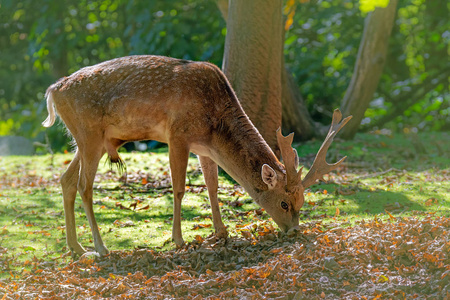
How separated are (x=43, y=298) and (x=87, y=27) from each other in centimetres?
1262

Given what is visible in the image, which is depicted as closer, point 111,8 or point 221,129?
point 221,129

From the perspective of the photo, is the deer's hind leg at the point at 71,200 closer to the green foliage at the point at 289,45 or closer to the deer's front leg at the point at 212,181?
the deer's front leg at the point at 212,181

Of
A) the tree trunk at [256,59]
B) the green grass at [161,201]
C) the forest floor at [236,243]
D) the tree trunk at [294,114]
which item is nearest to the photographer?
the forest floor at [236,243]

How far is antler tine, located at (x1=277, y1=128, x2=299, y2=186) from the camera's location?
17.5 feet

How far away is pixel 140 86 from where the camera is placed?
577cm

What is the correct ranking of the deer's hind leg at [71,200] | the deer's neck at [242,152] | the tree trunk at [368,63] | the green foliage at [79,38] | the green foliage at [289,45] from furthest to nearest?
the green foliage at [289,45], the green foliage at [79,38], the tree trunk at [368,63], the deer's hind leg at [71,200], the deer's neck at [242,152]

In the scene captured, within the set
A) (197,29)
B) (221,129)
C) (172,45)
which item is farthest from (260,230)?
(197,29)

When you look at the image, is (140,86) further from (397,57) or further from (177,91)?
(397,57)

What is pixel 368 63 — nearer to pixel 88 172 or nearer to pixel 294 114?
pixel 294 114

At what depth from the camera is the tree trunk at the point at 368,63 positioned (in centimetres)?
1100

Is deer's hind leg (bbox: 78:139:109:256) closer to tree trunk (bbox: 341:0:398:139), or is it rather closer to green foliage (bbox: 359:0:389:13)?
green foliage (bbox: 359:0:389:13)

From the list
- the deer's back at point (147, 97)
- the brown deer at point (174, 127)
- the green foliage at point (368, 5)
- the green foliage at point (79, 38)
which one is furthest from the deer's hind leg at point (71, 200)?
the green foliage at point (79, 38)

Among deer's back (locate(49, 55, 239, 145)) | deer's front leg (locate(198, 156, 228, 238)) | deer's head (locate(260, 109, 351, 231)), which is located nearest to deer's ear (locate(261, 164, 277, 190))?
deer's head (locate(260, 109, 351, 231))

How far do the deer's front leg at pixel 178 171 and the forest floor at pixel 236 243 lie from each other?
0.16m
